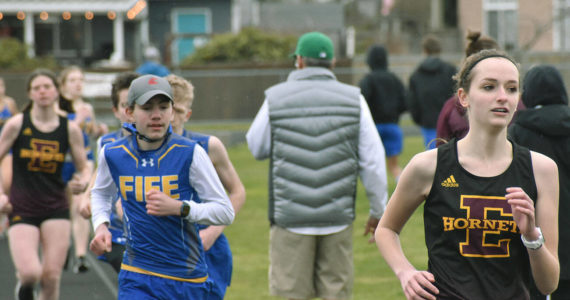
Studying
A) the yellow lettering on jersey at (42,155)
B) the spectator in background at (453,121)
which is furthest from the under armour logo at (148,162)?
the yellow lettering on jersey at (42,155)

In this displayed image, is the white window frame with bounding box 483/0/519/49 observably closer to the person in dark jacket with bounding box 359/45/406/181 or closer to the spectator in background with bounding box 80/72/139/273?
the person in dark jacket with bounding box 359/45/406/181

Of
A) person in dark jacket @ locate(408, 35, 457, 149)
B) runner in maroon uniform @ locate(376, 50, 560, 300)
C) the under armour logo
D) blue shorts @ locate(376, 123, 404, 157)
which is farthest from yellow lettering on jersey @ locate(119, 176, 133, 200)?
blue shorts @ locate(376, 123, 404, 157)

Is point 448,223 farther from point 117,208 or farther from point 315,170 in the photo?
point 117,208

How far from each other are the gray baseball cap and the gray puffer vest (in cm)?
171

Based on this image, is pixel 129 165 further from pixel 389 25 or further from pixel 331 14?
pixel 331 14

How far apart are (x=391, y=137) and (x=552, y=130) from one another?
7.89m

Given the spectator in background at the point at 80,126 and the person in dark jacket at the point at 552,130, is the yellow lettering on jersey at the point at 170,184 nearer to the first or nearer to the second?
the person in dark jacket at the point at 552,130

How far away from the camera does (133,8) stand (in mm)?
40188

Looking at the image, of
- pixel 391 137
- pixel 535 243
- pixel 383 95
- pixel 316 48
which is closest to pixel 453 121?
pixel 316 48

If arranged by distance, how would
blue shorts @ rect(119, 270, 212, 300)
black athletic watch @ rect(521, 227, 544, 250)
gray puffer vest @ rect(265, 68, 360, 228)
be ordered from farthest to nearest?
gray puffer vest @ rect(265, 68, 360, 228), blue shorts @ rect(119, 270, 212, 300), black athletic watch @ rect(521, 227, 544, 250)

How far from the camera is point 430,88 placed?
1226cm

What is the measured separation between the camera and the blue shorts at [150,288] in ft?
16.0

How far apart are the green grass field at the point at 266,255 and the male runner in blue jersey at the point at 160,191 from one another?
3520 mm

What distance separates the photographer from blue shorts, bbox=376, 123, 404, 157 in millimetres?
13156
